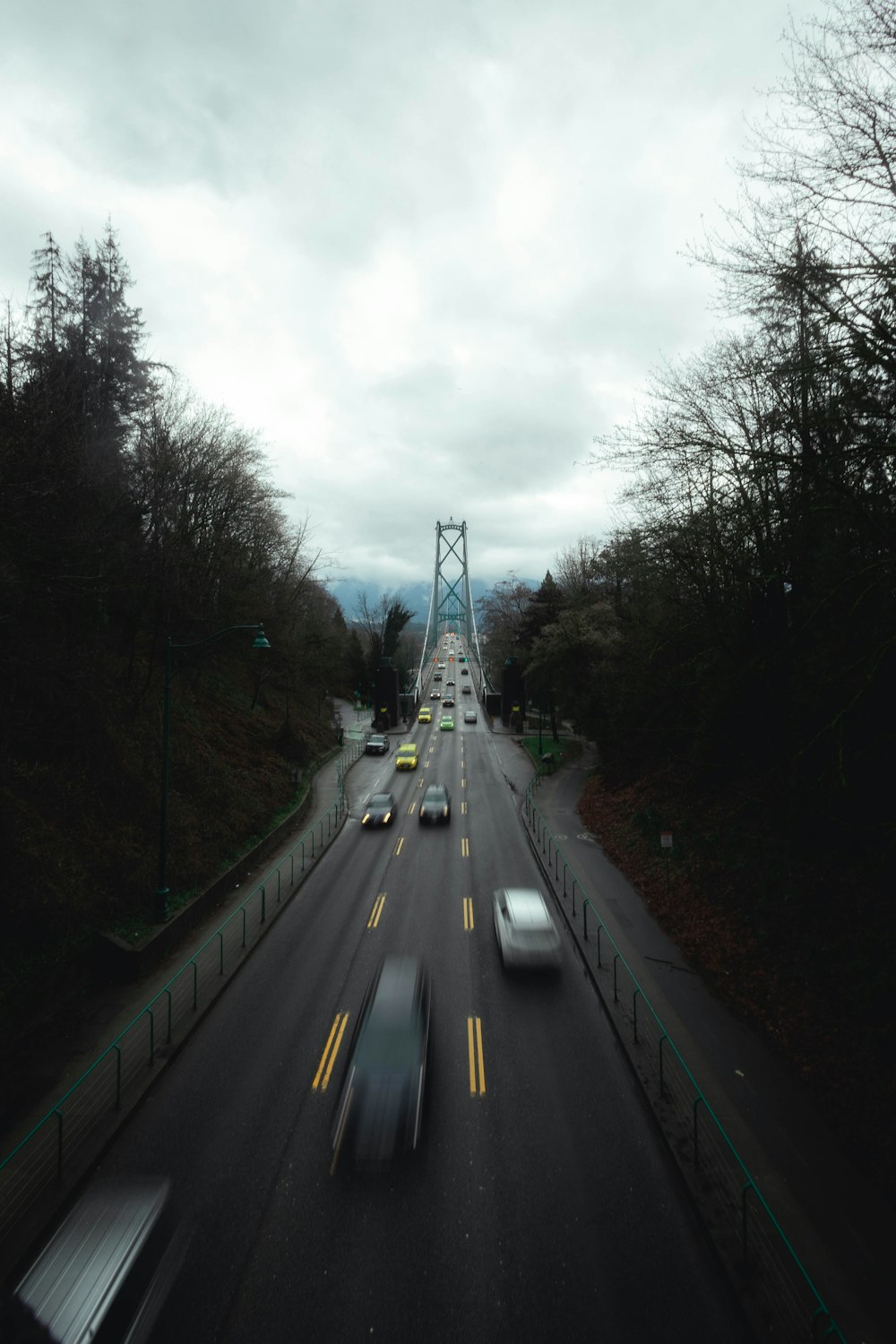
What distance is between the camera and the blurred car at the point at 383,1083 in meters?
7.21

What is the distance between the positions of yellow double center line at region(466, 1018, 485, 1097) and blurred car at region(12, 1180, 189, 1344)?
418 centimetres

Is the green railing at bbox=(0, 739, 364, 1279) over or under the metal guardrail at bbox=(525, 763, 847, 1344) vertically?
over

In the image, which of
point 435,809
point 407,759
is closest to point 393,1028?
point 435,809

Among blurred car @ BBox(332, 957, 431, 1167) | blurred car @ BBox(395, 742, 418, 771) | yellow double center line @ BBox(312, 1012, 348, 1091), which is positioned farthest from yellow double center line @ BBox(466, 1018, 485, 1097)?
blurred car @ BBox(395, 742, 418, 771)

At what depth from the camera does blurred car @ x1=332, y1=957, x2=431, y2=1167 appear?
7.21m

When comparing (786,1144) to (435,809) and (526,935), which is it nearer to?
(526,935)

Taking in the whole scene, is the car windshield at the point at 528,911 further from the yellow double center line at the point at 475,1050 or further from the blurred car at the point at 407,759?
the blurred car at the point at 407,759

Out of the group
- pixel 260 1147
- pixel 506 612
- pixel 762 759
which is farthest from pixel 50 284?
pixel 506 612

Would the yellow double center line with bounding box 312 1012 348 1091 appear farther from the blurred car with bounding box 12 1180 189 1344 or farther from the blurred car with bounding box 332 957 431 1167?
the blurred car with bounding box 12 1180 189 1344

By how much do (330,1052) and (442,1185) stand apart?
3202mm

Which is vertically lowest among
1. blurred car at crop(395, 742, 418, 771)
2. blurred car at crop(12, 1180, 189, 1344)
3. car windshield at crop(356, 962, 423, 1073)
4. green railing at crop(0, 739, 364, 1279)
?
green railing at crop(0, 739, 364, 1279)

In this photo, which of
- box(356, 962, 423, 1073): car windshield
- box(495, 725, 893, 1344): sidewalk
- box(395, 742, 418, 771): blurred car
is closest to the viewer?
box(495, 725, 893, 1344): sidewalk

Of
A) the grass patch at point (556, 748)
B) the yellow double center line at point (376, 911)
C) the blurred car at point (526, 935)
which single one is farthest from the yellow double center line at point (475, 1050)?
the grass patch at point (556, 748)

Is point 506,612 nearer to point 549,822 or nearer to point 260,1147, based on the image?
point 549,822
